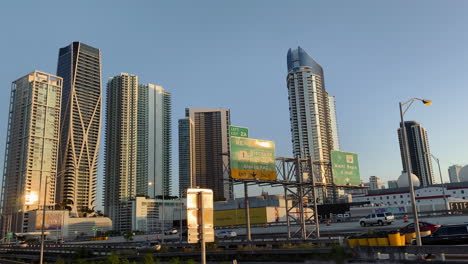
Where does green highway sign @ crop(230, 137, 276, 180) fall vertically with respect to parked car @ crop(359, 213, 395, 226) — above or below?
above

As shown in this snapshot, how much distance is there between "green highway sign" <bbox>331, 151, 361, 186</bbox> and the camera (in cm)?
4794

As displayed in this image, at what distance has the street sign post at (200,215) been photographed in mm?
8789

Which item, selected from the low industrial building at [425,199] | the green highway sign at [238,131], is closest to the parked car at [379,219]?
the green highway sign at [238,131]

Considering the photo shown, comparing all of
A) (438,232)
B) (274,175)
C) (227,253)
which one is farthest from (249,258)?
(438,232)

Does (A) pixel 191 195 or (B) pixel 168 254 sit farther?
(B) pixel 168 254

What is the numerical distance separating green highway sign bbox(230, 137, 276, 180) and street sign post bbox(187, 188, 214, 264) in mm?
29992

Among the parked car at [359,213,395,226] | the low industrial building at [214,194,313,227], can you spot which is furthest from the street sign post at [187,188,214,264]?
the low industrial building at [214,194,313,227]

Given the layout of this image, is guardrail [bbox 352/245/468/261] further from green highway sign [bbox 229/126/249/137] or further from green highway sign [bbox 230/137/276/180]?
green highway sign [bbox 229/126/249/137]

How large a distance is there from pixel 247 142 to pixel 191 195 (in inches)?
1268

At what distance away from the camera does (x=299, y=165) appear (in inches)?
1817

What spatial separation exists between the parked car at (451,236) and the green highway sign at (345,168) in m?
19.6

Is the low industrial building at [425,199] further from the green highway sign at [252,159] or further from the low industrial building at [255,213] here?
the green highway sign at [252,159]

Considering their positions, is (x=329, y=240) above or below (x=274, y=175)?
below

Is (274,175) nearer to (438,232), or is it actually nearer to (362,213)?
(438,232)
